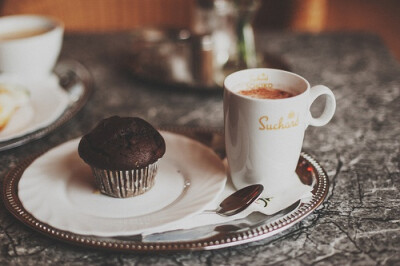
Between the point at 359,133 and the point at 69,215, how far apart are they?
0.60 metres

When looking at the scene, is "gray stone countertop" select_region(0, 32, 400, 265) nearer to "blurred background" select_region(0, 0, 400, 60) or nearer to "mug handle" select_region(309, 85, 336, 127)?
"mug handle" select_region(309, 85, 336, 127)

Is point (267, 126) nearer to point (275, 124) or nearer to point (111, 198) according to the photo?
point (275, 124)

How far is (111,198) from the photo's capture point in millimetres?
675

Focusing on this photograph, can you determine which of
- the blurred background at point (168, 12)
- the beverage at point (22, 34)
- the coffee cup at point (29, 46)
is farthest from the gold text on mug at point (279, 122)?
the blurred background at point (168, 12)

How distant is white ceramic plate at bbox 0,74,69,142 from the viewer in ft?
2.86

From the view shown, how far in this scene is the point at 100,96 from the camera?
112 cm

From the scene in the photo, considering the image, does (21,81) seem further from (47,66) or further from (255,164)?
(255,164)

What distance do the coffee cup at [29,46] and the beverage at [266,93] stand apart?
21.8 inches

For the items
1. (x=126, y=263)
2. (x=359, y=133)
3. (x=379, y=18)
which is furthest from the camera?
(x=379, y=18)

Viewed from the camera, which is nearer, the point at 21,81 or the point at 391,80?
the point at 21,81

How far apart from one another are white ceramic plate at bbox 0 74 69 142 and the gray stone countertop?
36 millimetres

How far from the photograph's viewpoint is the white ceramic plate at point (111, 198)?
606 mm

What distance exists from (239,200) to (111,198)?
0.18 m

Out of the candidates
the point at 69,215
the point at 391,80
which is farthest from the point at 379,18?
the point at 69,215
